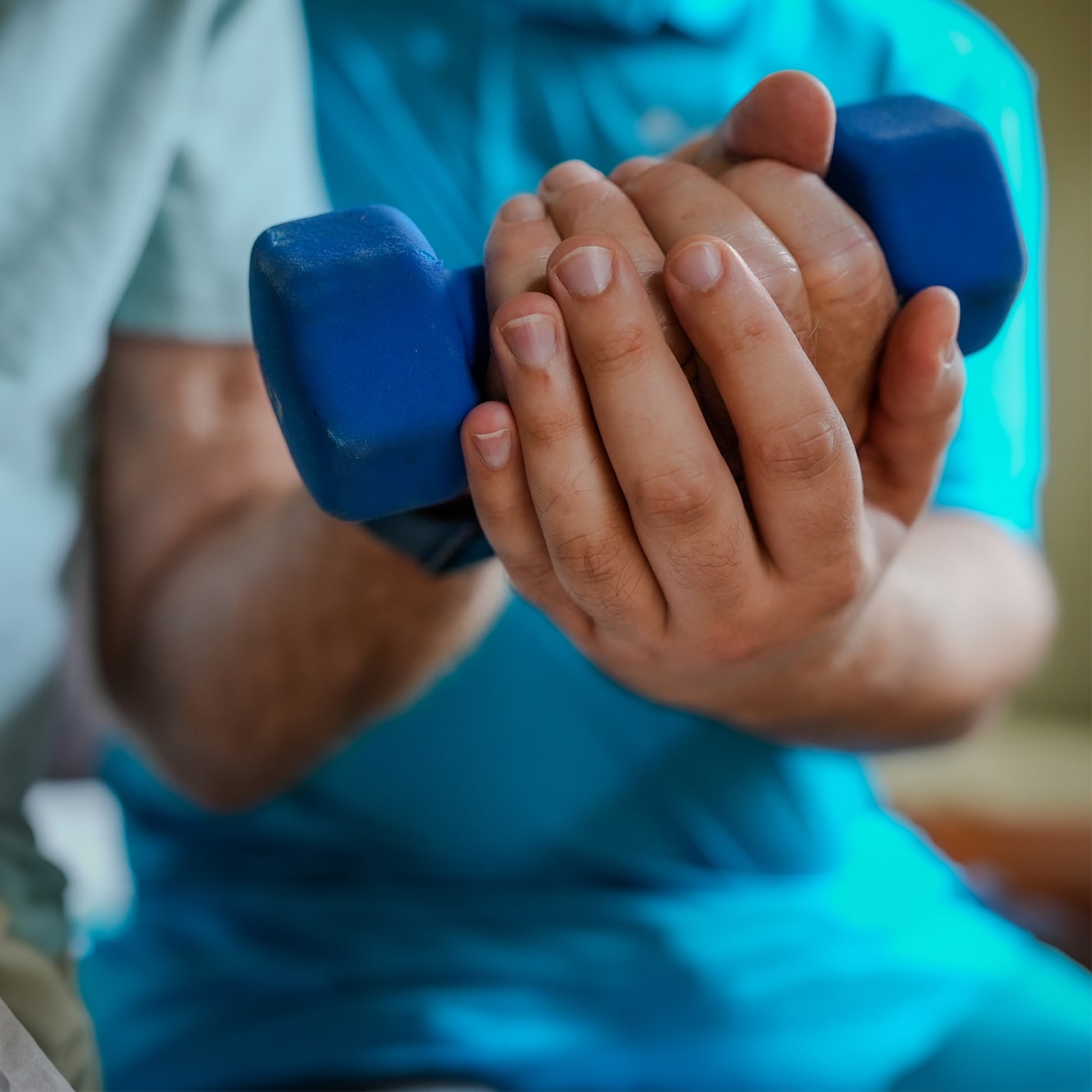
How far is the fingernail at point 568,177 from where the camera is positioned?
0.43 meters

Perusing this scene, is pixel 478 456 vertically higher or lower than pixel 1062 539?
higher

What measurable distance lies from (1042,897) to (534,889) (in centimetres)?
115

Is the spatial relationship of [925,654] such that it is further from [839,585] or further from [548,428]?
[548,428]

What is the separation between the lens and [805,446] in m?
0.37

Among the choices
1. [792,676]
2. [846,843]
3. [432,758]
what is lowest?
[846,843]

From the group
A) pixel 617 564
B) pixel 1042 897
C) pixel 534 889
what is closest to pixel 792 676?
pixel 617 564

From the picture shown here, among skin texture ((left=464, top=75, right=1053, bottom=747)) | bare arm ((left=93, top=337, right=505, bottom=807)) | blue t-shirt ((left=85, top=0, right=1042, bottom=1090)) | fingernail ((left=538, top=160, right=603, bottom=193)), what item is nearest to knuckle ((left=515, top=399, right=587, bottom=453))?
skin texture ((left=464, top=75, right=1053, bottom=747))

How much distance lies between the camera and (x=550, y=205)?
0.42m

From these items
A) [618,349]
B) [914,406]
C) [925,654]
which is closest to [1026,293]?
[925,654]

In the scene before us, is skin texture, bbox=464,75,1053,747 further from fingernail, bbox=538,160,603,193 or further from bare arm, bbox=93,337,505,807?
bare arm, bbox=93,337,505,807

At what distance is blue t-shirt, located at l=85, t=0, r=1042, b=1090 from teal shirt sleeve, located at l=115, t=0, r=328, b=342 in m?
0.15

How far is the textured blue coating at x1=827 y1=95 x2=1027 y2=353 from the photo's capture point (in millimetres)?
402

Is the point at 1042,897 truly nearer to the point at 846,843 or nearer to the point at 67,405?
the point at 846,843

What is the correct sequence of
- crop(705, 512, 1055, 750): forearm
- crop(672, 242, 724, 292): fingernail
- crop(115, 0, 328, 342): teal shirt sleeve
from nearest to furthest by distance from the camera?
crop(672, 242, 724, 292): fingernail → crop(705, 512, 1055, 750): forearm → crop(115, 0, 328, 342): teal shirt sleeve
